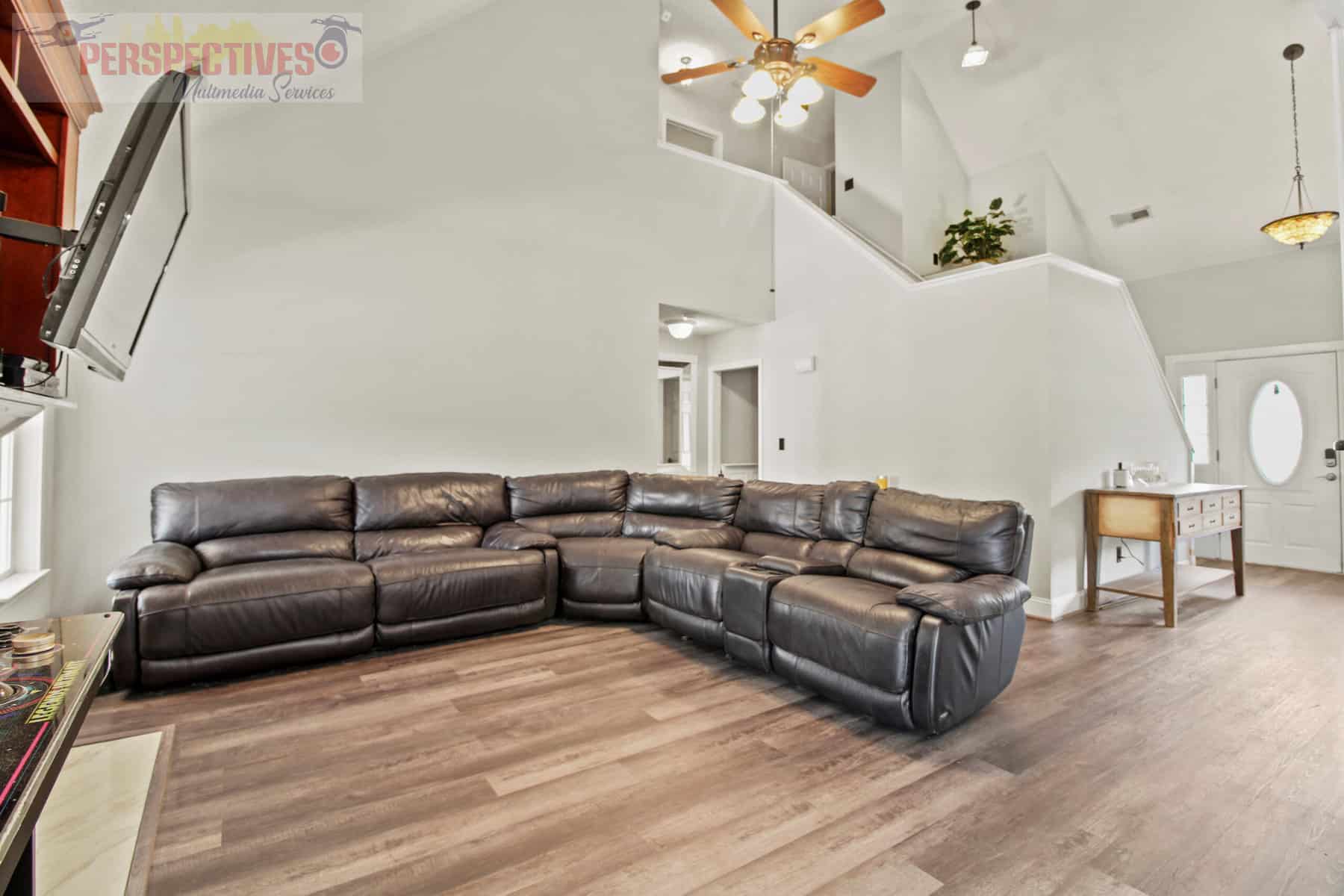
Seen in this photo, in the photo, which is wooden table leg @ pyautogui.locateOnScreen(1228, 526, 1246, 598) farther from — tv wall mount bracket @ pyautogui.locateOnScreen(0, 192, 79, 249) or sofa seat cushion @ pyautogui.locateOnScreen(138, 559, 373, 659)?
tv wall mount bracket @ pyautogui.locateOnScreen(0, 192, 79, 249)

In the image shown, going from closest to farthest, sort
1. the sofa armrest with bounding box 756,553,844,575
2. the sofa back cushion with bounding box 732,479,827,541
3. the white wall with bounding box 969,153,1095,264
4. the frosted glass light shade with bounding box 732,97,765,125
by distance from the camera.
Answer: the sofa armrest with bounding box 756,553,844,575, the sofa back cushion with bounding box 732,479,827,541, the frosted glass light shade with bounding box 732,97,765,125, the white wall with bounding box 969,153,1095,264

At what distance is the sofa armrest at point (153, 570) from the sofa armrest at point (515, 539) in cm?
151

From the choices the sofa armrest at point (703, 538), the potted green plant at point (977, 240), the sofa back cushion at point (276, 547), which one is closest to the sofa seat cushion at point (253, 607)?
the sofa back cushion at point (276, 547)

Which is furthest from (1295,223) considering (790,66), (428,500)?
(428,500)

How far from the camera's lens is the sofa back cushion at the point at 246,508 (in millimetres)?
3422

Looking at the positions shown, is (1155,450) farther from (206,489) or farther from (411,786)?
(206,489)

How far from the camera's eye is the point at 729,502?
4.36 m

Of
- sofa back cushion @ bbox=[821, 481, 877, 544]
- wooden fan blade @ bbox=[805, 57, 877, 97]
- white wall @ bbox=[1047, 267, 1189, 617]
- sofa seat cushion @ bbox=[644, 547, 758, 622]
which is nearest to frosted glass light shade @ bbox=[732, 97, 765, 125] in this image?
wooden fan blade @ bbox=[805, 57, 877, 97]

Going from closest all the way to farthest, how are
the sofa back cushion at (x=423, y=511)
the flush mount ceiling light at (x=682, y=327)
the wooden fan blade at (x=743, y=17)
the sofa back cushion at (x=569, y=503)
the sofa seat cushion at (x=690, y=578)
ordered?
1. the sofa seat cushion at (x=690, y=578)
2. the wooden fan blade at (x=743, y=17)
3. the sofa back cushion at (x=423, y=511)
4. the sofa back cushion at (x=569, y=503)
5. the flush mount ceiling light at (x=682, y=327)


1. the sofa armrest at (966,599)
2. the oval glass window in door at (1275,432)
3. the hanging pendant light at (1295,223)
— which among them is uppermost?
the hanging pendant light at (1295,223)

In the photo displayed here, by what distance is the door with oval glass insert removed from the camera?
548 centimetres

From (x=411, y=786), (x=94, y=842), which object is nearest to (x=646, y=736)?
(x=411, y=786)

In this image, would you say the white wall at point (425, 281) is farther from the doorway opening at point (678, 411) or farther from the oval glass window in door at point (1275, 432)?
the oval glass window in door at point (1275, 432)

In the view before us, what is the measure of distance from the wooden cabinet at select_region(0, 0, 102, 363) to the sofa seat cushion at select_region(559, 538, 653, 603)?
261cm
